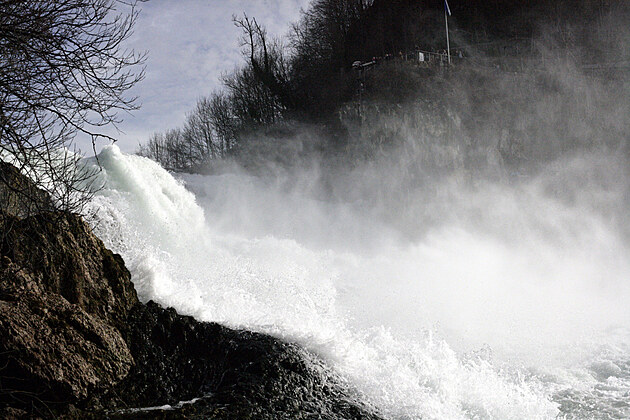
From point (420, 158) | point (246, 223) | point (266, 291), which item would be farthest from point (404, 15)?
point (266, 291)

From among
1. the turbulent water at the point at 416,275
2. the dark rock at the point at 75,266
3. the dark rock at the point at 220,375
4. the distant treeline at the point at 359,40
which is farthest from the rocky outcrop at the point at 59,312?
the distant treeline at the point at 359,40

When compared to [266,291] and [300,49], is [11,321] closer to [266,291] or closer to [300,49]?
[266,291]

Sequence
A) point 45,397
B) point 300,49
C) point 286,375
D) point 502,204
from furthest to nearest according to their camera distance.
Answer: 1. point 300,49
2. point 502,204
3. point 286,375
4. point 45,397

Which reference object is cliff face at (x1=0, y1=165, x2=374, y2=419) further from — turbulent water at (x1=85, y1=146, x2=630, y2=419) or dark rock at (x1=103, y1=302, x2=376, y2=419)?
turbulent water at (x1=85, y1=146, x2=630, y2=419)

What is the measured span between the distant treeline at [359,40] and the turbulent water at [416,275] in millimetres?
5338

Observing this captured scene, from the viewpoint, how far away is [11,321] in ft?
17.2

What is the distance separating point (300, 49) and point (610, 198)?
17299 millimetres

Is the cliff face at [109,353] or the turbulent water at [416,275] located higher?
the turbulent water at [416,275]

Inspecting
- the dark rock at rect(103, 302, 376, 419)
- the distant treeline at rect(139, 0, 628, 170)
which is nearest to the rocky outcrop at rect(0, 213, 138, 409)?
the dark rock at rect(103, 302, 376, 419)

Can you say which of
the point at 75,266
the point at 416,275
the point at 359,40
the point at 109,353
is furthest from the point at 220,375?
the point at 359,40

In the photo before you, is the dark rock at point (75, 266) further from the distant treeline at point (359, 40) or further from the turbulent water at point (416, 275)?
the distant treeline at point (359, 40)

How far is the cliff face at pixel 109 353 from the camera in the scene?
518cm

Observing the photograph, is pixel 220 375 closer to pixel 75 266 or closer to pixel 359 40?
pixel 75 266

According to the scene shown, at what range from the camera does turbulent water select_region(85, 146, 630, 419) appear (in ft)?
24.5
